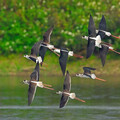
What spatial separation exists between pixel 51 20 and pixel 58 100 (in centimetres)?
712

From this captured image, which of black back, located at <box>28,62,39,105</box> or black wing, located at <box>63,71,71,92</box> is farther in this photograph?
black wing, located at <box>63,71,71,92</box>

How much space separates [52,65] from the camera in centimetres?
2811

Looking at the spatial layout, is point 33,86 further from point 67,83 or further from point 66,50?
point 66,50

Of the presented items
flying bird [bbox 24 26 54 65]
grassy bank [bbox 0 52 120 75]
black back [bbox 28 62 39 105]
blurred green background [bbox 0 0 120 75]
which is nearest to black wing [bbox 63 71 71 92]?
black back [bbox 28 62 39 105]

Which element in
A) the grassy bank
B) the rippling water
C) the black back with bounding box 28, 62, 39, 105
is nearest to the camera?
the black back with bounding box 28, 62, 39, 105

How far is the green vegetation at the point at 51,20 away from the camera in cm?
2848

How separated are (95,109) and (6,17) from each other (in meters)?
10.6

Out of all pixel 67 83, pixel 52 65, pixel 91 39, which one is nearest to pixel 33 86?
pixel 67 83

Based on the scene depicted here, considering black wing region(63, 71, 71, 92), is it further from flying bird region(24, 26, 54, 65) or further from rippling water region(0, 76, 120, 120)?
rippling water region(0, 76, 120, 120)

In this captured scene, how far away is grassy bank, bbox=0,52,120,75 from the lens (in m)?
27.4

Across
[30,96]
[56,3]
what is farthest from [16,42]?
[30,96]

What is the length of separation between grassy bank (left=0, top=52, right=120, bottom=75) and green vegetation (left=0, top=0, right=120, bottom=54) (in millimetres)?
533

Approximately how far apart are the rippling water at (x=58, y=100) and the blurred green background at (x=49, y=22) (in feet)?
5.95

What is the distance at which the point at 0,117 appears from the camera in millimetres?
19984
